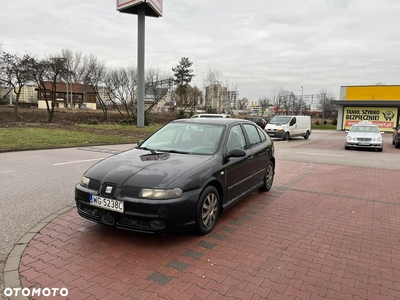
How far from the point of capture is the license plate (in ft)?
11.3

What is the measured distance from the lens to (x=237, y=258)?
3400 millimetres

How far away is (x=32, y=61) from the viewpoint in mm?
25516

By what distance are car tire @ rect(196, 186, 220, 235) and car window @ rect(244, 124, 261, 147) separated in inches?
70.2

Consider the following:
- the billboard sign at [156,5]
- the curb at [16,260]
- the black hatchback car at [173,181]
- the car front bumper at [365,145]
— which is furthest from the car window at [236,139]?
the billboard sign at [156,5]

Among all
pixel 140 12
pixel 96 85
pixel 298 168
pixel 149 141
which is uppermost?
pixel 140 12

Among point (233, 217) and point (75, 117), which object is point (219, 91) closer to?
point (75, 117)

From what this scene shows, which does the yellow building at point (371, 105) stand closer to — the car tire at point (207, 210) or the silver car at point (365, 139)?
the silver car at point (365, 139)

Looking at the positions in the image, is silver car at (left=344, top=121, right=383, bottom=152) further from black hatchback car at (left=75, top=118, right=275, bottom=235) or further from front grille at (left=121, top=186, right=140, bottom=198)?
front grille at (left=121, top=186, right=140, bottom=198)

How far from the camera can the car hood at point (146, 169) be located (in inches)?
139

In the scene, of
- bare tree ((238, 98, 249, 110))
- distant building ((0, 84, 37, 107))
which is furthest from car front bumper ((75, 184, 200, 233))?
bare tree ((238, 98, 249, 110))

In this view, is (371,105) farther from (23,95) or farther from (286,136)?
(23,95)

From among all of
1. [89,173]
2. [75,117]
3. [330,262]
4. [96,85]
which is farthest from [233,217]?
[75,117]

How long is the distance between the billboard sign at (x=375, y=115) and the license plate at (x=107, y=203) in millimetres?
37176

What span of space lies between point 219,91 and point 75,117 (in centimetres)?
2266
